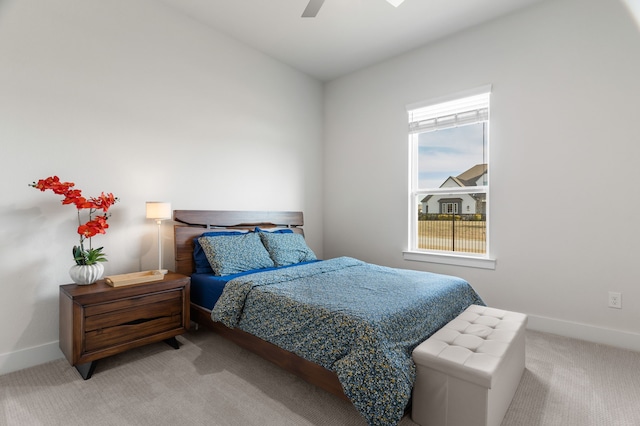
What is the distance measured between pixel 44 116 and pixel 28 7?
764mm

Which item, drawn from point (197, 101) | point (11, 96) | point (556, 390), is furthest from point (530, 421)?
point (11, 96)

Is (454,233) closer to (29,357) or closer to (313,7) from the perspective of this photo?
(313,7)

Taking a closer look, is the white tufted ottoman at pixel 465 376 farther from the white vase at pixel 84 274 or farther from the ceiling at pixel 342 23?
the ceiling at pixel 342 23

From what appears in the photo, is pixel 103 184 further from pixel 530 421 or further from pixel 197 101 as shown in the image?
pixel 530 421

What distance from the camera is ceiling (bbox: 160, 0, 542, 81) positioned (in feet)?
9.53

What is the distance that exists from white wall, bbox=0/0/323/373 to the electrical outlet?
11.4 ft

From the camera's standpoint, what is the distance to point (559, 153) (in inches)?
111

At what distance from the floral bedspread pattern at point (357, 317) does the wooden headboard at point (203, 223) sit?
2.70ft

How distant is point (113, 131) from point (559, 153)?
12.8ft

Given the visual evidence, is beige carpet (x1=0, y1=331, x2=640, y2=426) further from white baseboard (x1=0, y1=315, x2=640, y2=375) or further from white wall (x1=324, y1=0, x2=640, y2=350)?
white wall (x1=324, y1=0, x2=640, y2=350)

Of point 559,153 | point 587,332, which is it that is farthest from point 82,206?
point 587,332

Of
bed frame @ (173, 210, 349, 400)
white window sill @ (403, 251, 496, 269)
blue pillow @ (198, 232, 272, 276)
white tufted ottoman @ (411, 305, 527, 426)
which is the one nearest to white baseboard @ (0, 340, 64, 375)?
bed frame @ (173, 210, 349, 400)

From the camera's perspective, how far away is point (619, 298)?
2578 millimetres

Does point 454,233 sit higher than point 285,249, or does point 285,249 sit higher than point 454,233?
point 454,233
